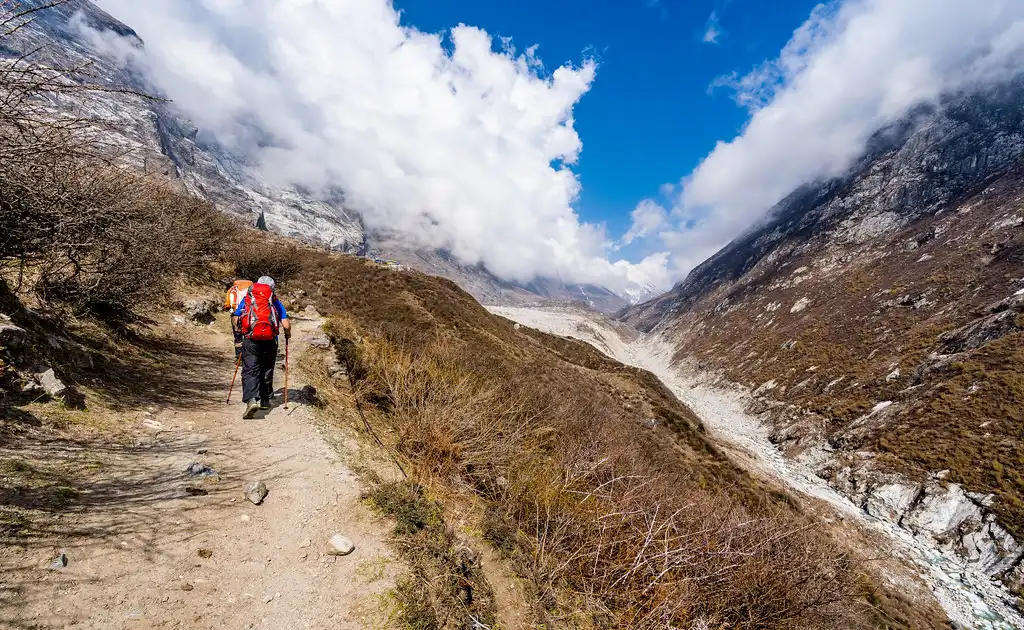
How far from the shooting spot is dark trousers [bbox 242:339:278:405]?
6.66 meters

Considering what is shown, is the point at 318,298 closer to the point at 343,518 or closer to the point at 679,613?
the point at 343,518

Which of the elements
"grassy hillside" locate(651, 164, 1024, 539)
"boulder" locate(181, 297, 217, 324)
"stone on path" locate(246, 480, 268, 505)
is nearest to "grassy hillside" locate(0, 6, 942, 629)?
"boulder" locate(181, 297, 217, 324)

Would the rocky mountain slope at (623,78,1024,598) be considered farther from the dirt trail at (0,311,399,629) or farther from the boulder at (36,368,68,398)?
the boulder at (36,368,68,398)

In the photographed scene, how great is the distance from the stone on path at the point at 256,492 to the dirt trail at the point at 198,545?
61 millimetres

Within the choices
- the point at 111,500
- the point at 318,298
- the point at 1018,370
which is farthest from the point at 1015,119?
the point at 111,500

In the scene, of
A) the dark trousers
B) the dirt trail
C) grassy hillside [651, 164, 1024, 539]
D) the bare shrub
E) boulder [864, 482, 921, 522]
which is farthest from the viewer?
grassy hillside [651, 164, 1024, 539]

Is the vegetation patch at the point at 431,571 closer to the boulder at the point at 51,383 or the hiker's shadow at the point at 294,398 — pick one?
the hiker's shadow at the point at 294,398

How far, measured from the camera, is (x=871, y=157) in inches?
3226

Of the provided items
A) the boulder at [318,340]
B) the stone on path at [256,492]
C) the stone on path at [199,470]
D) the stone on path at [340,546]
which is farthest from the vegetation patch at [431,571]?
the boulder at [318,340]

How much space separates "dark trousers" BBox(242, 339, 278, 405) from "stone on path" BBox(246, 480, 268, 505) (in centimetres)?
212

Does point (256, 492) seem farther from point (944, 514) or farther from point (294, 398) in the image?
point (944, 514)

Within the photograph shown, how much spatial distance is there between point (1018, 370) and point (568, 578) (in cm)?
3106

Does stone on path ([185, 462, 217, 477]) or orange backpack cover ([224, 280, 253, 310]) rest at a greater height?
orange backpack cover ([224, 280, 253, 310])

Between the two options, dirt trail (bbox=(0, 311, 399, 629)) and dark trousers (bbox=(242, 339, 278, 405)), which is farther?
dark trousers (bbox=(242, 339, 278, 405))
